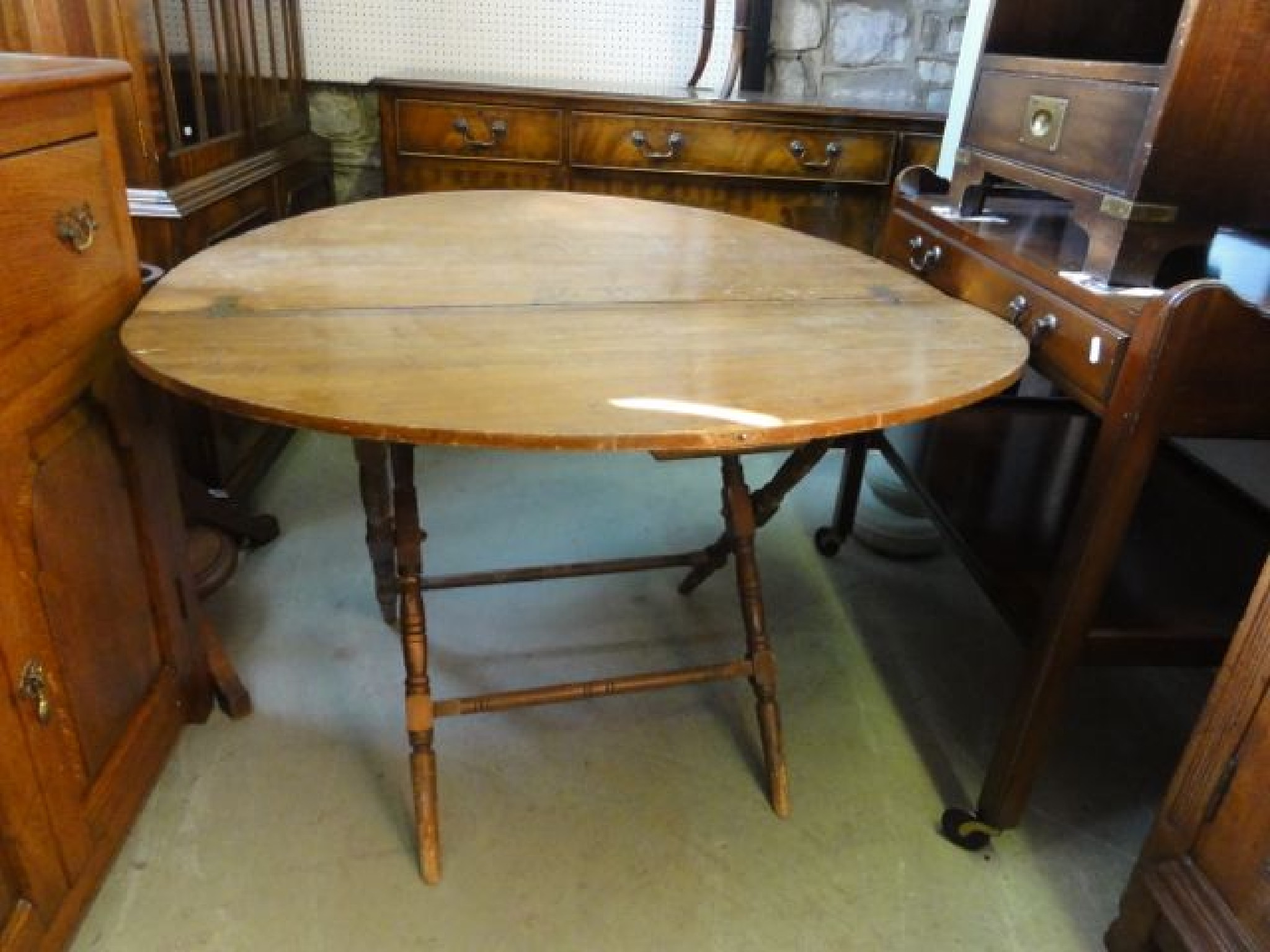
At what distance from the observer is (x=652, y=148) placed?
2.64m

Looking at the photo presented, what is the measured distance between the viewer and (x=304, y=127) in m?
2.90

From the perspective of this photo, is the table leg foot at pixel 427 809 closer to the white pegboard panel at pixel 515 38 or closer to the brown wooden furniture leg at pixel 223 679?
the brown wooden furniture leg at pixel 223 679

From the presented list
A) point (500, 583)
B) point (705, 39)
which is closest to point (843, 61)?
point (705, 39)

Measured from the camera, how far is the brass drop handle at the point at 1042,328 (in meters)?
1.35

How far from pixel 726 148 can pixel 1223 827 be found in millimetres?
2099

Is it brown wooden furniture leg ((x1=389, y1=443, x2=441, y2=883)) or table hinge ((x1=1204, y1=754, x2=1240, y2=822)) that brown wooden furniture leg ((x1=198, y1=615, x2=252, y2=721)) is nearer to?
brown wooden furniture leg ((x1=389, y1=443, x2=441, y2=883))

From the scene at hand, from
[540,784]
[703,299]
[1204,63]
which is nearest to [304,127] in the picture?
[703,299]

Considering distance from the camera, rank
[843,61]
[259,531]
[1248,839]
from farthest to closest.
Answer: [843,61]
[259,531]
[1248,839]

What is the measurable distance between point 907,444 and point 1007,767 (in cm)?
71

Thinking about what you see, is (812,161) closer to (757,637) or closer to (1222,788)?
(757,637)

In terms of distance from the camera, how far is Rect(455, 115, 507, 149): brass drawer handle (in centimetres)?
258

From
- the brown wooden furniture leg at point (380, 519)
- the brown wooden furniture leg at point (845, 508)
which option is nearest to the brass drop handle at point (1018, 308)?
the brown wooden furniture leg at point (845, 508)

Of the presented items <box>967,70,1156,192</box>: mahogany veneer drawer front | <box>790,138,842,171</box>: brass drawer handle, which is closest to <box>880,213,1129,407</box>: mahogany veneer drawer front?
<box>967,70,1156,192</box>: mahogany veneer drawer front

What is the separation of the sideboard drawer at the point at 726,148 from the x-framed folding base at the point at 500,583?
125 centimetres
